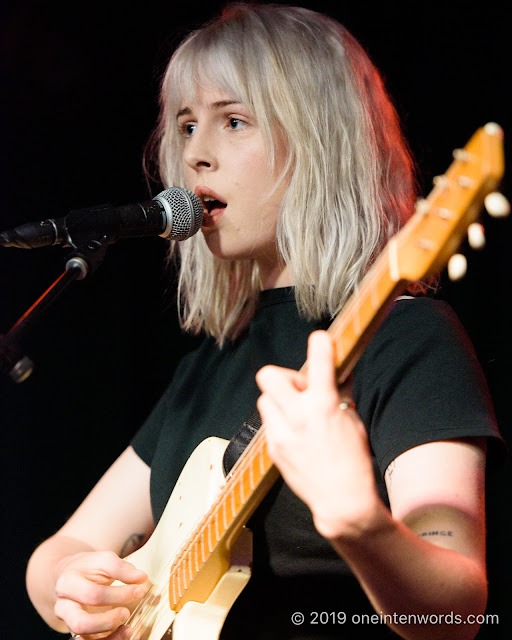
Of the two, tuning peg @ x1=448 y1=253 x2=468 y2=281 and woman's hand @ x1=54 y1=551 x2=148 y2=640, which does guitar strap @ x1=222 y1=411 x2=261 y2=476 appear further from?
tuning peg @ x1=448 y1=253 x2=468 y2=281

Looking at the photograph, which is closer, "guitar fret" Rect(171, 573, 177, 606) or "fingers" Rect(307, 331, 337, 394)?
"fingers" Rect(307, 331, 337, 394)

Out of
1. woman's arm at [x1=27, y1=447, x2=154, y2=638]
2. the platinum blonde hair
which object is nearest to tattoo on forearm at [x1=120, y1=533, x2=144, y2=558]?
woman's arm at [x1=27, y1=447, x2=154, y2=638]

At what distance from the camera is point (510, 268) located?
1882 mm

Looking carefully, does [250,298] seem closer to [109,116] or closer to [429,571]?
[429,571]

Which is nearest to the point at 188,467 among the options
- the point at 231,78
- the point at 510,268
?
the point at 231,78

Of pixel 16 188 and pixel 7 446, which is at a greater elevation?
pixel 16 188

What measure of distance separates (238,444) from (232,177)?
0.52 m

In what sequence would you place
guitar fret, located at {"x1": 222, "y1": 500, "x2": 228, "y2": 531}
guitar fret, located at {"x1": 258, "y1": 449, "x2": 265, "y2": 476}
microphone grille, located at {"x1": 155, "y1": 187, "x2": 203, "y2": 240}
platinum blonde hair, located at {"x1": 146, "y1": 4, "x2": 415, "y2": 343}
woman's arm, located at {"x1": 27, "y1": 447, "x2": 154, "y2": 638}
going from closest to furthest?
1. guitar fret, located at {"x1": 258, "y1": 449, "x2": 265, "y2": 476}
2. guitar fret, located at {"x1": 222, "y1": 500, "x2": 228, "y2": 531}
3. microphone grille, located at {"x1": 155, "y1": 187, "x2": 203, "y2": 240}
4. platinum blonde hair, located at {"x1": 146, "y1": 4, "x2": 415, "y2": 343}
5. woman's arm, located at {"x1": 27, "y1": 447, "x2": 154, "y2": 638}

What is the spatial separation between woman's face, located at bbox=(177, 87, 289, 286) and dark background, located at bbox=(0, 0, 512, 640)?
0.76m

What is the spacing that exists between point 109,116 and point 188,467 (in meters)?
1.50

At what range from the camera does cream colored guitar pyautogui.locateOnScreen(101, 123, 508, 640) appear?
0.70 meters

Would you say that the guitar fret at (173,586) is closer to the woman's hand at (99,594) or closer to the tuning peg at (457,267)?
the woman's hand at (99,594)

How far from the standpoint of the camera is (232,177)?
1.38 m

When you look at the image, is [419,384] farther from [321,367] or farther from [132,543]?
[132,543]
